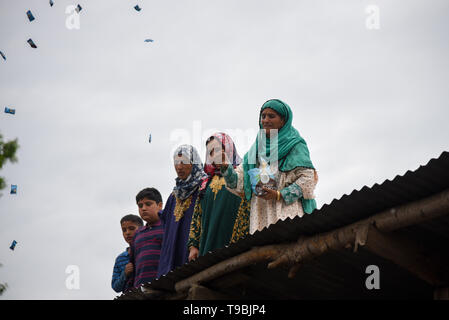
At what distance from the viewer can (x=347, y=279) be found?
4965mm

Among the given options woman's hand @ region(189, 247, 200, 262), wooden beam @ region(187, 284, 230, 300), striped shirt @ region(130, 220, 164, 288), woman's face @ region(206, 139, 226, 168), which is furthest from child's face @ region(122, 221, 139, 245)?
wooden beam @ region(187, 284, 230, 300)

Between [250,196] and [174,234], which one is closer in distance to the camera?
[250,196]

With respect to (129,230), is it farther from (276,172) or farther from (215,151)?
(276,172)

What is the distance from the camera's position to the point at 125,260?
799 centimetres

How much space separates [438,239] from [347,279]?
96 cm

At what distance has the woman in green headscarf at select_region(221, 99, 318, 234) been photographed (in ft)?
18.9

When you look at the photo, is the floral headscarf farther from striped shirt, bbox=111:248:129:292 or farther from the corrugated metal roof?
striped shirt, bbox=111:248:129:292

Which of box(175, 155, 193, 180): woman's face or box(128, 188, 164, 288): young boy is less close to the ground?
box(175, 155, 193, 180): woman's face

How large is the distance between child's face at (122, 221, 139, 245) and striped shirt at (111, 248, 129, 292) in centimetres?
Answer: 28

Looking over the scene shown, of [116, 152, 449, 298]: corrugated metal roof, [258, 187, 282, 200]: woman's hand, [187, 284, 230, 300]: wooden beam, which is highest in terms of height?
[258, 187, 282, 200]: woman's hand

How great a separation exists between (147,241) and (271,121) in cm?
224
